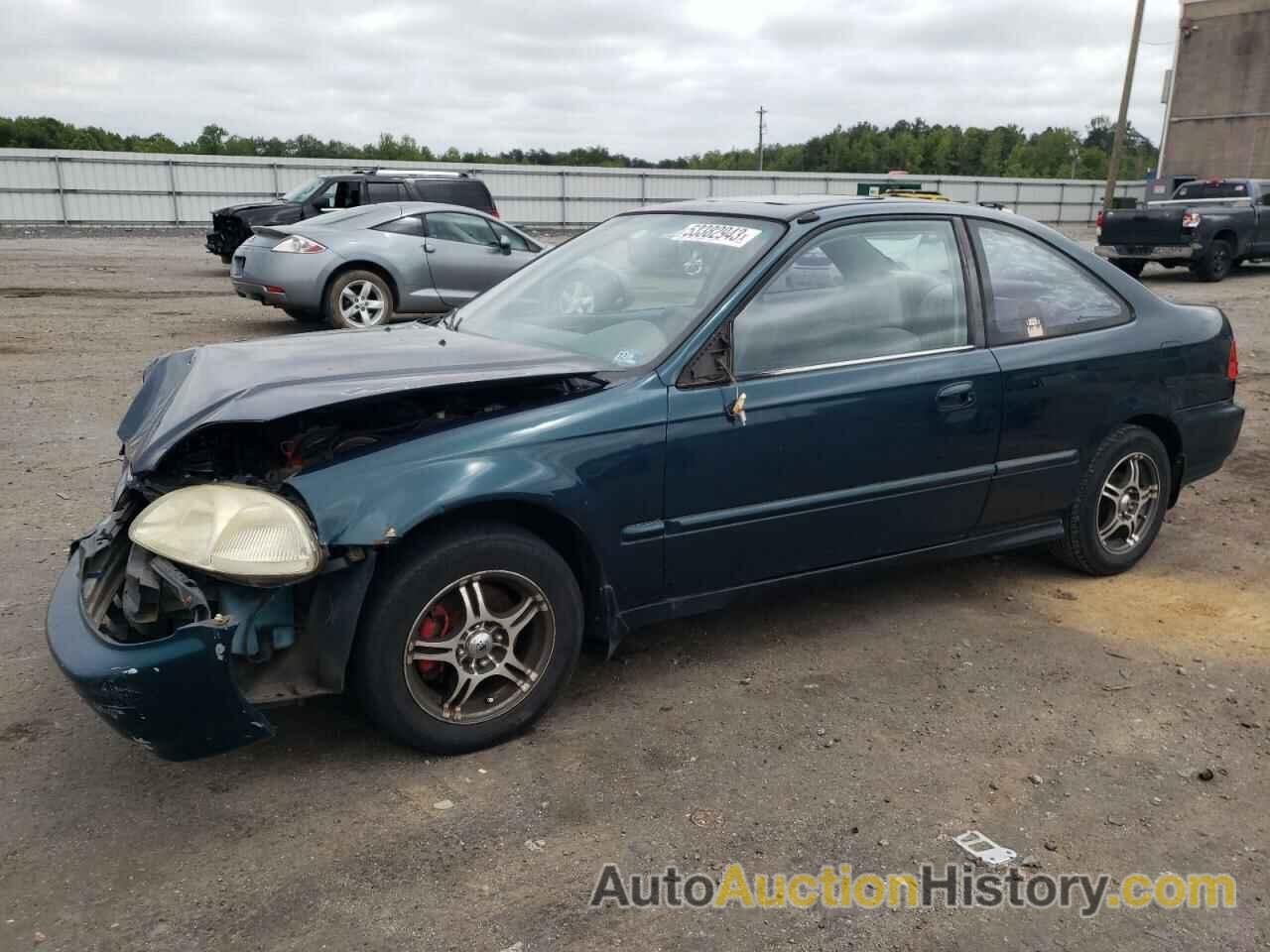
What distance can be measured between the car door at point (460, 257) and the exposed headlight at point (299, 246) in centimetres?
117

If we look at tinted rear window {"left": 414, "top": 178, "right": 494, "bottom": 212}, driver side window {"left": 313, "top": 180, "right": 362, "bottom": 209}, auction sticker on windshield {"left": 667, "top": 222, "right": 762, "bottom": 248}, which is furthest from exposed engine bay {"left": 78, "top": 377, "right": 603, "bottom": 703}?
driver side window {"left": 313, "top": 180, "right": 362, "bottom": 209}

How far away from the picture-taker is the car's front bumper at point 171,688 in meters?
2.71

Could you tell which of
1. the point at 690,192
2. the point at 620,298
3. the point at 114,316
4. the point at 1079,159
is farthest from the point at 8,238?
the point at 1079,159

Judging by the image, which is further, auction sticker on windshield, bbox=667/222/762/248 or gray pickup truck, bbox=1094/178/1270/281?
gray pickup truck, bbox=1094/178/1270/281

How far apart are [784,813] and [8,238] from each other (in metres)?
26.9

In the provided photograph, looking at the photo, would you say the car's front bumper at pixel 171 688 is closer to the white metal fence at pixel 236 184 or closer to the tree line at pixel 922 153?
the white metal fence at pixel 236 184

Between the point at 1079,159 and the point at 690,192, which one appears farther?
the point at 1079,159

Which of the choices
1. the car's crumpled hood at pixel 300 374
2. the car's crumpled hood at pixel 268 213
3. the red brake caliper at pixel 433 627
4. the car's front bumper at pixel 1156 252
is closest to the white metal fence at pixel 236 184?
the car's crumpled hood at pixel 268 213

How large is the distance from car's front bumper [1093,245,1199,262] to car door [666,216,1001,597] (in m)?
15.7

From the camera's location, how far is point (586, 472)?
3.34m

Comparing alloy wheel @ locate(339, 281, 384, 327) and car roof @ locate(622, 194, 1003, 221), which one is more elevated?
car roof @ locate(622, 194, 1003, 221)

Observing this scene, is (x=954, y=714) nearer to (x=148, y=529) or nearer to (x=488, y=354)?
(x=488, y=354)

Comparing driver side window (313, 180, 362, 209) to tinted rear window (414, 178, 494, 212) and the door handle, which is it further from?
the door handle

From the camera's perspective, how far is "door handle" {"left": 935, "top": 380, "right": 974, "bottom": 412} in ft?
13.2
